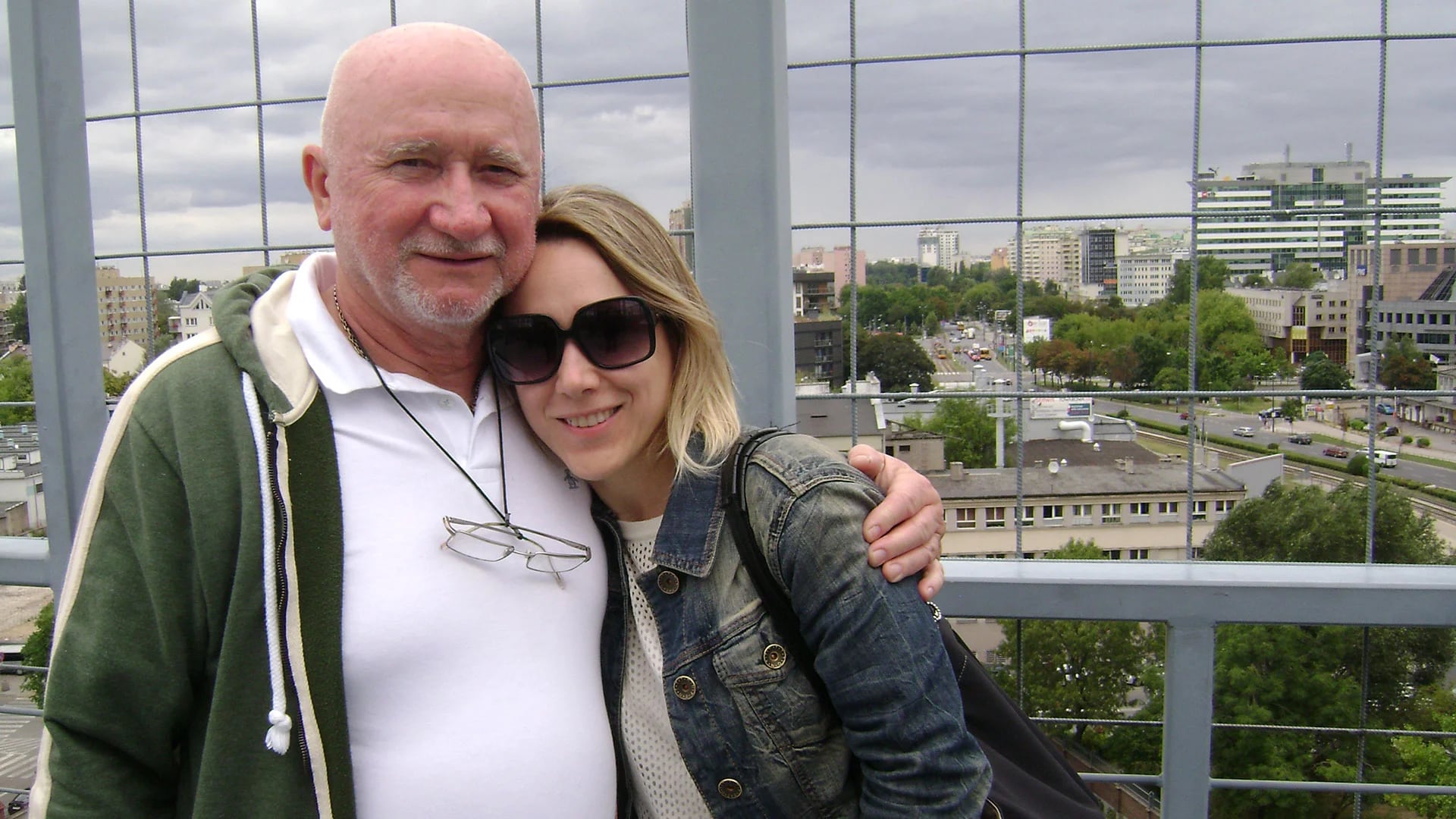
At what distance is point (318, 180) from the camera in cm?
133

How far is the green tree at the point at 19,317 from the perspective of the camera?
3.43 metres

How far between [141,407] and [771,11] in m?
1.86

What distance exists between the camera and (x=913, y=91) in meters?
2.84

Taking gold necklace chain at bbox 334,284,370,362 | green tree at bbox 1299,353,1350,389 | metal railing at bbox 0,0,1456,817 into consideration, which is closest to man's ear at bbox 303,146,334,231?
gold necklace chain at bbox 334,284,370,362

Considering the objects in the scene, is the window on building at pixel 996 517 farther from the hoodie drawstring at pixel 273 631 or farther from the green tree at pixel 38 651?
the green tree at pixel 38 651

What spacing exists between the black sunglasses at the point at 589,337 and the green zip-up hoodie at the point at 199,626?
0.30 metres

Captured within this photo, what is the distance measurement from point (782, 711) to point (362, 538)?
1.91 ft

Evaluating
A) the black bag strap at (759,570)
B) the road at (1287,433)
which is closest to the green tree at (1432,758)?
the road at (1287,433)

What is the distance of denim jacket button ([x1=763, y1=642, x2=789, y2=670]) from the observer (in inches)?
47.9

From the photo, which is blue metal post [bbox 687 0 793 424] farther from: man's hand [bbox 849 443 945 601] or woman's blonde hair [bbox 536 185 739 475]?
man's hand [bbox 849 443 945 601]

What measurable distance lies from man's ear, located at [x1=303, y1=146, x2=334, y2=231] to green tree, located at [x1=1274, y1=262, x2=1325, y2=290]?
2612mm

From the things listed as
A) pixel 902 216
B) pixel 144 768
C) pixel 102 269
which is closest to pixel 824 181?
pixel 902 216

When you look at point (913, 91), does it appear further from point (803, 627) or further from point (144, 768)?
point (144, 768)

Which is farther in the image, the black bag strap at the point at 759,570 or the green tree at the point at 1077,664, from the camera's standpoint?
the green tree at the point at 1077,664
